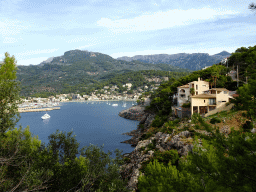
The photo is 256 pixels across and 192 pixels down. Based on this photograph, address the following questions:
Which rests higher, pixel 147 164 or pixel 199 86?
pixel 199 86

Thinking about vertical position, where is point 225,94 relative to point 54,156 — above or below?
above

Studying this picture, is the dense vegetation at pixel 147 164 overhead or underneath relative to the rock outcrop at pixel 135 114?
overhead

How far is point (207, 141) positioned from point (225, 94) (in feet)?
82.5

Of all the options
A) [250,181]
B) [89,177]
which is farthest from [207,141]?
[89,177]

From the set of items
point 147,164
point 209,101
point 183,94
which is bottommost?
point 147,164

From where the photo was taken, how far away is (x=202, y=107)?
94.6ft

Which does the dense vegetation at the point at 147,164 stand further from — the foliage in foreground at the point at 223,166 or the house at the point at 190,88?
the house at the point at 190,88

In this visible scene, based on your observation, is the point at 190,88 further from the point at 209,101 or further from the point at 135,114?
the point at 135,114

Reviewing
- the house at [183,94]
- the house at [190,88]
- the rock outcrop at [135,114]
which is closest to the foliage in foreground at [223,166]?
the house at [190,88]

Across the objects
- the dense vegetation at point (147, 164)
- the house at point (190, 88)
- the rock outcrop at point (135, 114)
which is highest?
the house at point (190, 88)

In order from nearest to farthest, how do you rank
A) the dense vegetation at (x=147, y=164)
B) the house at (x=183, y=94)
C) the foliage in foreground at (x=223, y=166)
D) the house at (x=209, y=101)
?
the foliage in foreground at (x=223, y=166) → the dense vegetation at (x=147, y=164) → the house at (x=209, y=101) → the house at (x=183, y=94)

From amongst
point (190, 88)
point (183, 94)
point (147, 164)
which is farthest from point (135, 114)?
point (147, 164)

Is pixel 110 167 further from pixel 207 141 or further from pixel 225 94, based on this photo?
pixel 225 94

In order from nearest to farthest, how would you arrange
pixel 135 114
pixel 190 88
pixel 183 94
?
pixel 190 88
pixel 183 94
pixel 135 114
